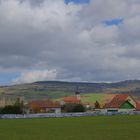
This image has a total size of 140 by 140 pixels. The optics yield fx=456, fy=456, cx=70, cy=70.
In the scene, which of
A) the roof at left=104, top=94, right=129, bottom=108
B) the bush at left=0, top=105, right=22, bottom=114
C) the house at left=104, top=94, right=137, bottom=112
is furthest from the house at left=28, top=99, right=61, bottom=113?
the bush at left=0, top=105, right=22, bottom=114

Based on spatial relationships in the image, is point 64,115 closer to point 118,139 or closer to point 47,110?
point 47,110

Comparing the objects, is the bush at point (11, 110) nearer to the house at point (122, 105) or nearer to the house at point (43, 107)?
the house at point (43, 107)

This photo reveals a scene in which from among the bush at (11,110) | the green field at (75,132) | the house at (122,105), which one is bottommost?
the green field at (75,132)

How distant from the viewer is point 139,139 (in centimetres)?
3184

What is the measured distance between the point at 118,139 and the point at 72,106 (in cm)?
11172

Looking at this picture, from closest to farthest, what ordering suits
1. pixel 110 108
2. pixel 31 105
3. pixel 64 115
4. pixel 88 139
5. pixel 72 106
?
pixel 88 139 → pixel 64 115 → pixel 72 106 → pixel 110 108 → pixel 31 105

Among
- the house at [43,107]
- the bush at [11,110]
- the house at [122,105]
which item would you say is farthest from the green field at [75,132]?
the house at [43,107]

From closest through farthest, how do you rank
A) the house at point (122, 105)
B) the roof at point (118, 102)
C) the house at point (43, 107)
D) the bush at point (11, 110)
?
the bush at point (11, 110), the house at point (122, 105), the roof at point (118, 102), the house at point (43, 107)

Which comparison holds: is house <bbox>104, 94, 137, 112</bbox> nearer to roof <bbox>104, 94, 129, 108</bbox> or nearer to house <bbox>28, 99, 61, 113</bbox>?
roof <bbox>104, 94, 129, 108</bbox>

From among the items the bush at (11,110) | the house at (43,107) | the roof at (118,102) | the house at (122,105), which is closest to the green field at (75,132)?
the bush at (11,110)

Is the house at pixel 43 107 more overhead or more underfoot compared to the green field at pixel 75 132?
more overhead

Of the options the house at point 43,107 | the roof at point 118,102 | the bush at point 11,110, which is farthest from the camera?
the house at point 43,107

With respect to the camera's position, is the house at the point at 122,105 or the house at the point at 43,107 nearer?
the house at the point at 122,105

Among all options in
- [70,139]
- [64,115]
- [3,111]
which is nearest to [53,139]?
[70,139]
